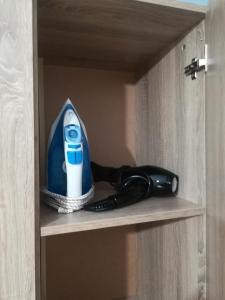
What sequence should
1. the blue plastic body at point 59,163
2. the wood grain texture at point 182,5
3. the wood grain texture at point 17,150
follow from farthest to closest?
the blue plastic body at point 59,163, the wood grain texture at point 182,5, the wood grain texture at point 17,150

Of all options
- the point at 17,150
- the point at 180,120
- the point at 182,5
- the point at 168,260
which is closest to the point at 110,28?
the point at 182,5

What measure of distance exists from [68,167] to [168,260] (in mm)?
464

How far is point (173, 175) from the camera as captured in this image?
78 centimetres

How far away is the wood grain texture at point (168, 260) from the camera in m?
0.71

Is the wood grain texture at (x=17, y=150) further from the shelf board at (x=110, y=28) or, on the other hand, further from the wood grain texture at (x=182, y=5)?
the wood grain texture at (x=182, y=5)

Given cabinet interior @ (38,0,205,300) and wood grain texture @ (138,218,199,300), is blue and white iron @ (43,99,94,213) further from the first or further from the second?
wood grain texture @ (138,218,199,300)

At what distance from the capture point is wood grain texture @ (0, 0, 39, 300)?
484 mm

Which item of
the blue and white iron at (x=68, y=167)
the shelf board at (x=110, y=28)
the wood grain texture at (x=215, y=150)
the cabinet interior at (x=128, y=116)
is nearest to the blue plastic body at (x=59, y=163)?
the blue and white iron at (x=68, y=167)

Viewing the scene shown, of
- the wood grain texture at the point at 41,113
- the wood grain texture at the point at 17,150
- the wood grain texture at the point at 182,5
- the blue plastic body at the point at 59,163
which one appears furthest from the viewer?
Result: the wood grain texture at the point at 41,113

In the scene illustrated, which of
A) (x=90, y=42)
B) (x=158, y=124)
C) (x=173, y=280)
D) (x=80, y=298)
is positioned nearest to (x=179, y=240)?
(x=173, y=280)

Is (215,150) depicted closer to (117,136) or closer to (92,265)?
(117,136)

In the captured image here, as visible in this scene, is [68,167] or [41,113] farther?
[41,113]

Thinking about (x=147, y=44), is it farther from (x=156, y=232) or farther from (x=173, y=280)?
(x=173, y=280)

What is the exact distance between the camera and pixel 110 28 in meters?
0.70
